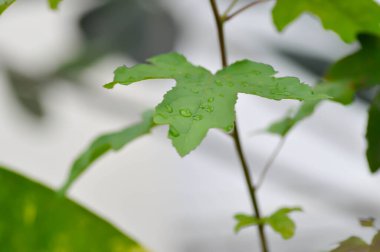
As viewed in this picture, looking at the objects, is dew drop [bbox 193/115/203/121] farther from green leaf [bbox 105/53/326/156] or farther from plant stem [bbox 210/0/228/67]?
plant stem [bbox 210/0/228/67]

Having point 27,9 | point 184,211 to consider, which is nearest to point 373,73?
point 184,211

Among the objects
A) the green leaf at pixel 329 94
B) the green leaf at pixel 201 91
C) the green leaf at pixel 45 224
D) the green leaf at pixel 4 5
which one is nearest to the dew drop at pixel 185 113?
the green leaf at pixel 201 91

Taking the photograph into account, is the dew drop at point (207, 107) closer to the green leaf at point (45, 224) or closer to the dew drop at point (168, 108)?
the dew drop at point (168, 108)

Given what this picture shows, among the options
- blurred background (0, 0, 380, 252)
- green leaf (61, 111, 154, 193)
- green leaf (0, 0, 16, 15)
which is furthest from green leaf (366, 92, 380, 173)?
blurred background (0, 0, 380, 252)

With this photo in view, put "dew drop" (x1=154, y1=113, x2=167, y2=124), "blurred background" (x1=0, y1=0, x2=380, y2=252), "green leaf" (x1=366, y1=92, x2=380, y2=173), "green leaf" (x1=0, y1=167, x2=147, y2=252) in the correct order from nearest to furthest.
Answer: "dew drop" (x1=154, y1=113, x2=167, y2=124) → "green leaf" (x1=366, y1=92, x2=380, y2=173) → "green leaf" (x1=0, y1=167, x2=147, y2=252) → "blurred background" (x1=0, y1=0, x2=380, y2=252)

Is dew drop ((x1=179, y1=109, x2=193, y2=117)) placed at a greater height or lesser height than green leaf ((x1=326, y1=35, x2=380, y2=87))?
lesser

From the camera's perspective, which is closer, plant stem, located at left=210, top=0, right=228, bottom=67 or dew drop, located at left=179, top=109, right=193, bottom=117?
dew drop, located at left=179, top=109, right=193, bottom=117

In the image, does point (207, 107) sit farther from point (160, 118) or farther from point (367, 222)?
point (367, 222)
